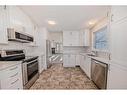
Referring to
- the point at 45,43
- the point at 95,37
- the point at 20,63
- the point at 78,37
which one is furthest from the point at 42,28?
the point at 20,63

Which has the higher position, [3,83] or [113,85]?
[3,83]

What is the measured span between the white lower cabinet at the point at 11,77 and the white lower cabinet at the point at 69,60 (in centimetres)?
364

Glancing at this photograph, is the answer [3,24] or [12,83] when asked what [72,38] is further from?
[12,83]

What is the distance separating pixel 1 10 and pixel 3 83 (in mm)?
1490

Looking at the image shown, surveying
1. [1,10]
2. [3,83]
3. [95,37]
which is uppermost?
[1,10]

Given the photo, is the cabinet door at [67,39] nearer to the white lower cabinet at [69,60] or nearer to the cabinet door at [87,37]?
the white lower cabinet at [69,60]

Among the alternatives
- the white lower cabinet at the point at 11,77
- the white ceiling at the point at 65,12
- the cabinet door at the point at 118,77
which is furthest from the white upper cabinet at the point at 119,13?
the white lower cabinet at the point at 11,77

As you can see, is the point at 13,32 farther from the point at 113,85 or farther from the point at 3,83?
the point at 113,85

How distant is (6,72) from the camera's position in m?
1.53

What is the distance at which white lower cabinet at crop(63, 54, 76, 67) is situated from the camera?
554cm

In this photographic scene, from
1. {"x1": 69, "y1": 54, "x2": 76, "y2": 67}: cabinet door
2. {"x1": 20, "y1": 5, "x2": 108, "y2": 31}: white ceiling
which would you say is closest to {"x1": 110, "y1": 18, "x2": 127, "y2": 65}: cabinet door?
{"x1": 20, "y1": 5, "x2": 108, "y2": 31}: white ceiling

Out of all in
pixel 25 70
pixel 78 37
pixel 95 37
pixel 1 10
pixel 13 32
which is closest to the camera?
pixel 1 10
